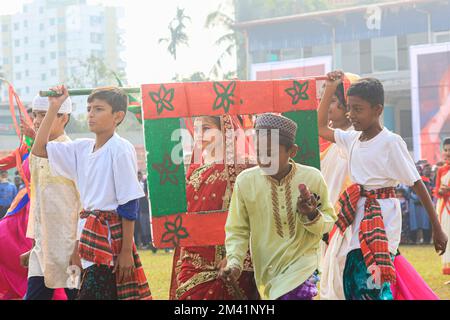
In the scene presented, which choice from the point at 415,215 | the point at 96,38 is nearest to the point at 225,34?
the point at 415,215

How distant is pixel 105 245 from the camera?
6062 mm

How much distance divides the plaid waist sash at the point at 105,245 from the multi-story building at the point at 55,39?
104198 mm

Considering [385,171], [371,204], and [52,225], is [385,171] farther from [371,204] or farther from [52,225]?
[52,225]

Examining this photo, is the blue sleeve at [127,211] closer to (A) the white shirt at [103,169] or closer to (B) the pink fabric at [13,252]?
(A) the white shirt at [103,169]

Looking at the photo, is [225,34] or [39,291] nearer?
[39,291]

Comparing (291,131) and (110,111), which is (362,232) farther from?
(110,111)

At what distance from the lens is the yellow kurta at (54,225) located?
6879 mm

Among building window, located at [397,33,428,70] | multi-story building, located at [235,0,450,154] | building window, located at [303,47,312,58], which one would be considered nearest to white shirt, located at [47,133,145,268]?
Answer: multi-story building, located at [235,0,450,154]

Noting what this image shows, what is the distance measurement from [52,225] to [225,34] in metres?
44.0

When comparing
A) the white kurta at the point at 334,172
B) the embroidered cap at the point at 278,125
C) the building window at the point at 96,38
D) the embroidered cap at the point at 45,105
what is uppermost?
the building window at the point at 96,38

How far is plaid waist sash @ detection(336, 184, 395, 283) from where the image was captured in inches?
245

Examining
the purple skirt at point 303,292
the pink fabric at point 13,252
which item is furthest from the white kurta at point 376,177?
the pink fabric at point 13,252

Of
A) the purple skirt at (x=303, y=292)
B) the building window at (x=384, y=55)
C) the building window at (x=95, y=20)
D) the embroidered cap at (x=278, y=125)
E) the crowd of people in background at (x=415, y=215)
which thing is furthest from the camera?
the building window at (x=95, y=20)
